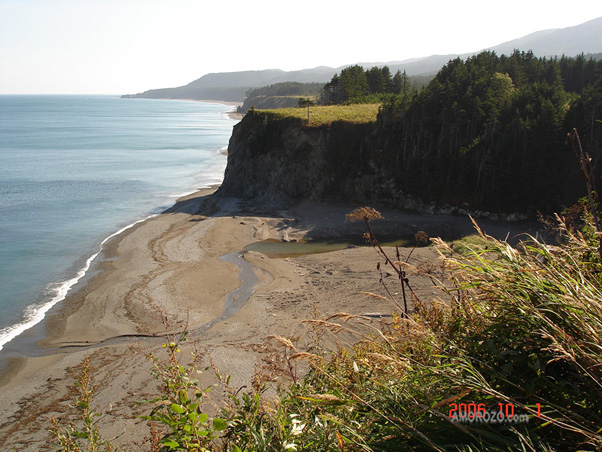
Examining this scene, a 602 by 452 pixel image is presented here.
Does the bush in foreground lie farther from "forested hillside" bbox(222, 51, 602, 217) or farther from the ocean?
"forested hillside" bbox(222, 51, 602, 217)

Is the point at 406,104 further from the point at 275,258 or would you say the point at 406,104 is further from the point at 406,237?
the point at 275,258

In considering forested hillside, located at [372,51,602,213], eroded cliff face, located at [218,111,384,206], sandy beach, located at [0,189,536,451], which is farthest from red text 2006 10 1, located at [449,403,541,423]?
eroded cliff face, located at [218,111,384,206]

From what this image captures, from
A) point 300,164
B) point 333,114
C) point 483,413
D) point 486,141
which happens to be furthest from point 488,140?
point 483,413

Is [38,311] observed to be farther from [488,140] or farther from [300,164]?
[488,140]

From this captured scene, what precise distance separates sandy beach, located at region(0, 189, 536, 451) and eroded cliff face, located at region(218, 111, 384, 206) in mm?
4787

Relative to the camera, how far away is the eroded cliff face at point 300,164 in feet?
133

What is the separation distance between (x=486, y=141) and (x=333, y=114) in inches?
666

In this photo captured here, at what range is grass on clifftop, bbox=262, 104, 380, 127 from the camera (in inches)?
1702

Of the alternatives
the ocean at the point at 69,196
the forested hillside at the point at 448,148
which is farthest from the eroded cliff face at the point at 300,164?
the ocean at the point at 69,196

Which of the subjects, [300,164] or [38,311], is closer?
[38,311]

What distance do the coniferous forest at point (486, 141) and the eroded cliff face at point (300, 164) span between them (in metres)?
2.03

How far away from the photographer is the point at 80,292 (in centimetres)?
2238

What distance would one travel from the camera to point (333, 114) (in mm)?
45406

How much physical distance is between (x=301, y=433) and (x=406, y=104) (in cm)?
4105
